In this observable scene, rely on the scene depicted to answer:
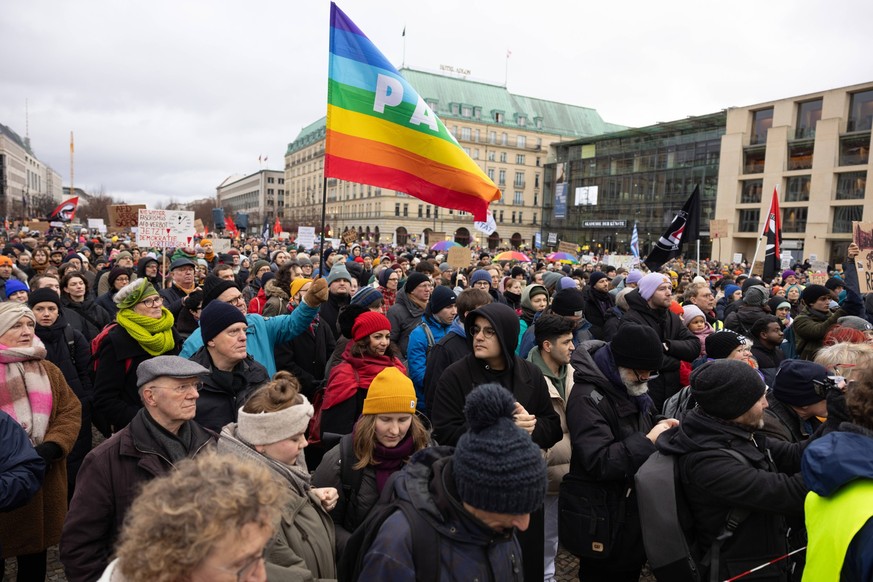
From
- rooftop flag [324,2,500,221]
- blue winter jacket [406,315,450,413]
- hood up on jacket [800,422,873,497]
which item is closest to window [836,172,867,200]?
rooftop flag [324,2,500,221]

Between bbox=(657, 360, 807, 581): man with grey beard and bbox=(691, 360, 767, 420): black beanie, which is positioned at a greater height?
bbox=(691, 360, 767, 420): black beanie

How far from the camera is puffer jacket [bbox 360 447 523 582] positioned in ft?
6.16

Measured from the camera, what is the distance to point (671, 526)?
8.64 ft

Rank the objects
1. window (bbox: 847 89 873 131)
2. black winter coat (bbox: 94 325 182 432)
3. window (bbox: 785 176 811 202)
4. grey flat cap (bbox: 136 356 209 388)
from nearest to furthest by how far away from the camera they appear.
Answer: grey flat cap (bbox: 136 356 209 388)
black winter coat (bbox: 94 325 182 432)
window (bbox: 847 89 873 131)
window (bbox: 785 176 811 202)

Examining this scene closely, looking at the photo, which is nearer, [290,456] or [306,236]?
[290,456]

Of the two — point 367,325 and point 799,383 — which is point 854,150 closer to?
point 799,383

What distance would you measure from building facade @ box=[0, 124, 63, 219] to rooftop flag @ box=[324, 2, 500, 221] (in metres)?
86.3

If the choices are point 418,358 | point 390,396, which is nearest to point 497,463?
point 390,396

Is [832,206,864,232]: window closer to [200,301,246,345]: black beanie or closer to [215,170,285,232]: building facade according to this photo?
[200,301,246,345]: black beanie

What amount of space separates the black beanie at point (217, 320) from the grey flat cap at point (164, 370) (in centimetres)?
79

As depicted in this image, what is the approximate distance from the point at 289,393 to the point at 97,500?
3.09 ft

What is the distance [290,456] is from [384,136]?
405 centimetres

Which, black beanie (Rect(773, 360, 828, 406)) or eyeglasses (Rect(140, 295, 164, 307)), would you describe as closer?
black beanie (Rect(773, 360, 828, 406))

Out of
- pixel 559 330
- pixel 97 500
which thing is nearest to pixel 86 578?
pixel 97 500
